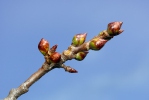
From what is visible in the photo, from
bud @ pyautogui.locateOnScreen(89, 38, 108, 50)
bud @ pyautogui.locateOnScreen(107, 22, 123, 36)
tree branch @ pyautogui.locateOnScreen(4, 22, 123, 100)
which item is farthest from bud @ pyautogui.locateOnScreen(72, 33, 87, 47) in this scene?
bud @ pyautogui.locateOnScreen(107, 22, 123, 36)

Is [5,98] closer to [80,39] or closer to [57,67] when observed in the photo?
[57,67]

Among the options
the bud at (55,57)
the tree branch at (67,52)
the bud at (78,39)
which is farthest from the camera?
the bud at (78,39)

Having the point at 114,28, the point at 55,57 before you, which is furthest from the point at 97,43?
the point at 55,57

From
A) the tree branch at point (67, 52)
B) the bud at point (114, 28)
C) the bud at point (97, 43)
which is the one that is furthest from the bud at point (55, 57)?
the bud at point (114, 28)

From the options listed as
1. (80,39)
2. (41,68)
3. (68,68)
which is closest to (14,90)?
(41,68)

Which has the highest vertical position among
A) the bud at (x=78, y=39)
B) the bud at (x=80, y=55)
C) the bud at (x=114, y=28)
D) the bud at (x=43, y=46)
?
the bud at (x=43, y=46)

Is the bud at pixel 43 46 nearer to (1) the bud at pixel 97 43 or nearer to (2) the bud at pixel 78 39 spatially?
(2) the bud at pixel 78 39
